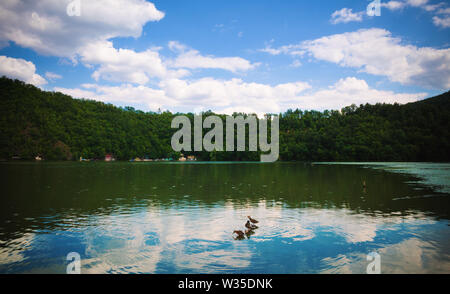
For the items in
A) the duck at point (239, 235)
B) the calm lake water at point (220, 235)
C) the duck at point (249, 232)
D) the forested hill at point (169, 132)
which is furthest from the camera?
the forested hill at point (169, 132)

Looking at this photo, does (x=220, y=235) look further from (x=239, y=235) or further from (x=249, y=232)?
(x=249, y=232)

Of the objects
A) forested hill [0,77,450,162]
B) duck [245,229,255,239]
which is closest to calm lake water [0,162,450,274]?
duck [245,229,255,239]

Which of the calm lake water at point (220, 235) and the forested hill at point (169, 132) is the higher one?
the forested hill at point (169, 132)

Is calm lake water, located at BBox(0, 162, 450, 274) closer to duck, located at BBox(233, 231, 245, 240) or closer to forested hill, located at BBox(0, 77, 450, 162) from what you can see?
duck, located at BBox(233, 231, 245, 240)

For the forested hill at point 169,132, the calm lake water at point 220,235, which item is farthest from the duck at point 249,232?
the forested hill at point 169,132

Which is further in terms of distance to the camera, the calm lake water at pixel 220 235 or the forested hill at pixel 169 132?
the forested hill at pixel 169 132

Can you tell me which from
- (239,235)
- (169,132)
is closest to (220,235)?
(239,235)

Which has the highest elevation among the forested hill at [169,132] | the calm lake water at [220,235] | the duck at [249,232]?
the forested hill at [169,132]

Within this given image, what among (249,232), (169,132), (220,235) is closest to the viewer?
(220,235)

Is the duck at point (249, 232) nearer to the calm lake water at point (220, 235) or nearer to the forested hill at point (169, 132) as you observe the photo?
the calm lake water at point (220, 235)

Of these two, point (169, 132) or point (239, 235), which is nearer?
point (239, 235)

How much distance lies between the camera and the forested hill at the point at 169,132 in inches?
4825

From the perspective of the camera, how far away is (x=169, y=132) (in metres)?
174

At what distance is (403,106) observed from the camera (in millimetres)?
142250
